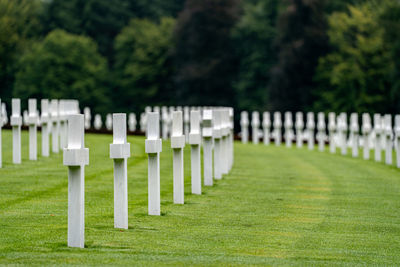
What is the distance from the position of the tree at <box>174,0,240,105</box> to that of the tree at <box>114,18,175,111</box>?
10.0 ft

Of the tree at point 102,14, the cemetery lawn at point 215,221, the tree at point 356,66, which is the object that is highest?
the tree at point 102,14

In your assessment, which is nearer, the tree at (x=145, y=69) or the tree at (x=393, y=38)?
the tree at (x=393, y=38)

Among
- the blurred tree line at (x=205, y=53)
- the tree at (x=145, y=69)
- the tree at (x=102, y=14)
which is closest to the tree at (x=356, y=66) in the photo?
the blurred tree line at (x=205, y=53)

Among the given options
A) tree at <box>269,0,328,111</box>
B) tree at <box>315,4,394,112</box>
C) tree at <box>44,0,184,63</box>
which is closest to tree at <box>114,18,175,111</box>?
tree at <box>44,0,184,63</box>

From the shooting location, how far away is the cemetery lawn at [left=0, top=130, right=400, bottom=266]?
24.9ft

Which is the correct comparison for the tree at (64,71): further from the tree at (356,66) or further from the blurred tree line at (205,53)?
the tree at (356,66)

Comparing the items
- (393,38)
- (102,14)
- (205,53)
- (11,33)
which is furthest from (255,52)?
(11,33)

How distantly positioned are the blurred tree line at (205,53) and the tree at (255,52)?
99 mm

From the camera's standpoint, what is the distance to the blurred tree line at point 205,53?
58.9 meters

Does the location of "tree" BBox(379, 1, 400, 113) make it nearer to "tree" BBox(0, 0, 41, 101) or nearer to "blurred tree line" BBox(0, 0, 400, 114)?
"blurred tree line" BBox(0, 0, 400, 114)

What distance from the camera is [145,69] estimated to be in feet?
247

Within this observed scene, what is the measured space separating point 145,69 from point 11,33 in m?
18.0

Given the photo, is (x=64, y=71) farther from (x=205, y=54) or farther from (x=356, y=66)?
(x=356, y=66)

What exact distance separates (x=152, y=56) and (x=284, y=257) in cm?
6956
